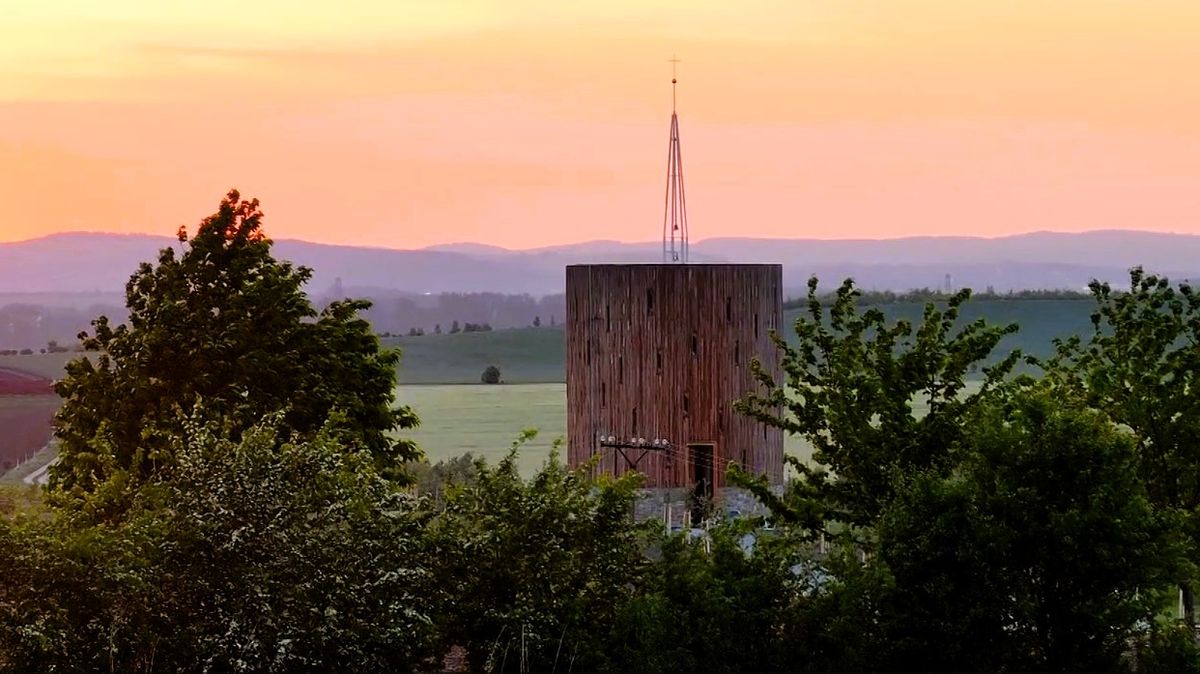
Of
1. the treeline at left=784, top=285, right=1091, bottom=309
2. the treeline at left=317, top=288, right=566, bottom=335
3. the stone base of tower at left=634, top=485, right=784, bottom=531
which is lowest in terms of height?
the stone base of tower at left=634, top=485, right=784, bottom=531

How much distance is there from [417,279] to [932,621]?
119m

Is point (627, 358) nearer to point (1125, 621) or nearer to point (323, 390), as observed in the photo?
point (323, 390)

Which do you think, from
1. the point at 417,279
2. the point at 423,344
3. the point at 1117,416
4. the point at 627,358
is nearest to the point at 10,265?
the point at 423,344

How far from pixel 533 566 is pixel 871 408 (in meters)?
6.56

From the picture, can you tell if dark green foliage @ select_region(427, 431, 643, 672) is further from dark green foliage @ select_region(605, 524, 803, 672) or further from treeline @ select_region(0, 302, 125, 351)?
treeline @ select_region(0, 302, 125, 351)

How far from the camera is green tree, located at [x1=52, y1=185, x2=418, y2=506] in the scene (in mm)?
26016

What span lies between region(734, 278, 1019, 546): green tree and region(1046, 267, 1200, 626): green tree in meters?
2.60

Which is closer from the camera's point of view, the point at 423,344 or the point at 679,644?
the point at 679,644

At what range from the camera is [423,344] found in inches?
4028

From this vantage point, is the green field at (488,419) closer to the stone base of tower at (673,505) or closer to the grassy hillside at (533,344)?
the grassy hillside at (533,344)

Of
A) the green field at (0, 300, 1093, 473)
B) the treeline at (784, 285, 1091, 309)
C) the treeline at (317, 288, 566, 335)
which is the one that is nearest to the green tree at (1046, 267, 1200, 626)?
the green field at (0, 300, 1093, 473)

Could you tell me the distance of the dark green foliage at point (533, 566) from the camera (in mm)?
18719

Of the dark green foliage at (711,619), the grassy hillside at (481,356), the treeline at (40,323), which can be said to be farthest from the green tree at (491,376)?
the dark green foliage at (711,619)

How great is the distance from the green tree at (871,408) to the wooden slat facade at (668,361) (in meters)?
7.52
